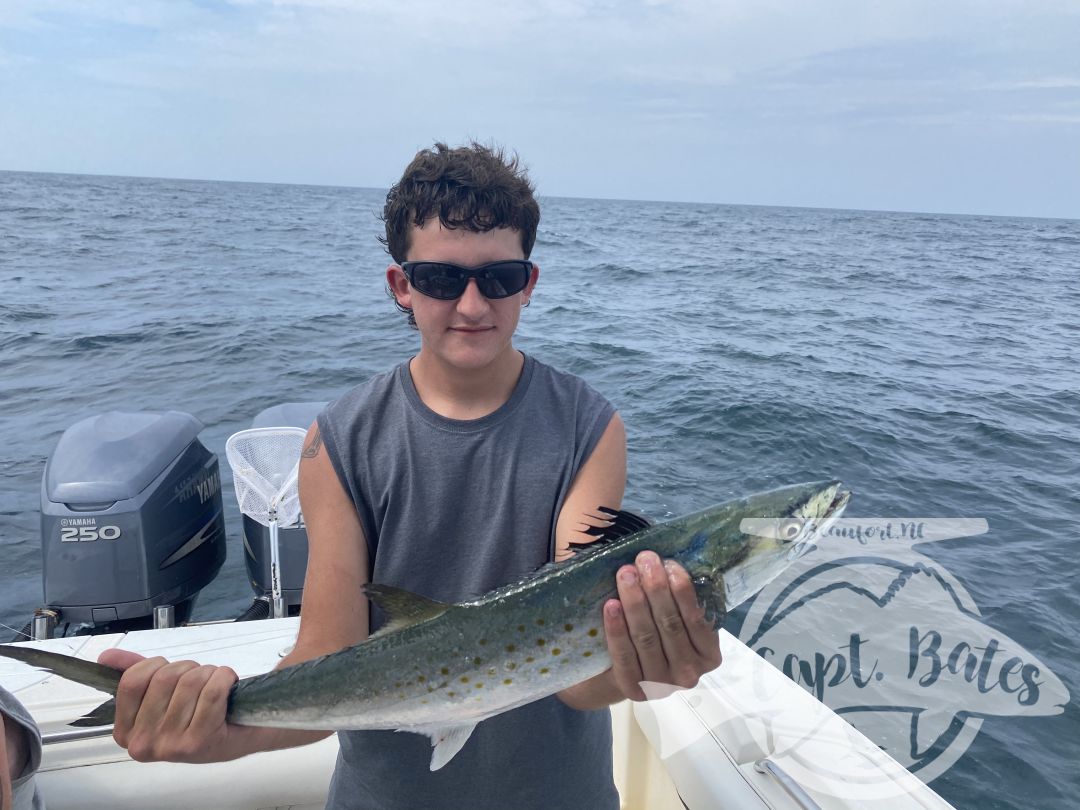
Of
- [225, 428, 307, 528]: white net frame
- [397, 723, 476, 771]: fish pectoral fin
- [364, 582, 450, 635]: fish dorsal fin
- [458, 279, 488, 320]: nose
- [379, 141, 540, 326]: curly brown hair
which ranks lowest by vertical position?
[225, 428, 307, 528]: white net frame

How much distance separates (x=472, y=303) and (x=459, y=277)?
0.30ft

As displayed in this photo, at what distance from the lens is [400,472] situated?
6.68ft

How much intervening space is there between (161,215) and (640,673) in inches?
2189

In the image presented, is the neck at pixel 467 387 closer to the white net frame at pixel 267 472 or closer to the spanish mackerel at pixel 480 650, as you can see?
the spanish mackerel at pixel 480 650

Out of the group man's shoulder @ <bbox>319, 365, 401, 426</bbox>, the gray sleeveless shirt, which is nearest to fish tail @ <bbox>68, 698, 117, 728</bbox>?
the gray sleeveless shirt

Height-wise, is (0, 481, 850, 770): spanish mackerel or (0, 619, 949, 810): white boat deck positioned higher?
(0, 481, 850, 770): spanish mackerel

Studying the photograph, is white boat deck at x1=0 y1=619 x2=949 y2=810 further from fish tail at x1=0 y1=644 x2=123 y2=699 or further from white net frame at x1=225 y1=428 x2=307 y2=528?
fish tail at x1=0 y1=644 x2=123 y2=699

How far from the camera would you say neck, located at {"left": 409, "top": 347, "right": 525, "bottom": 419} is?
82.6 inches

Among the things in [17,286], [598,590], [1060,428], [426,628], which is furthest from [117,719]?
[17,286]

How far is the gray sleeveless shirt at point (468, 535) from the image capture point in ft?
6.63

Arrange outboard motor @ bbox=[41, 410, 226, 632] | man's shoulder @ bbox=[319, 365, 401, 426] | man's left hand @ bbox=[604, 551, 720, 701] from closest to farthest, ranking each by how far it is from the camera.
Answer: man's left hand @ bbox=[604, 551, 720, 701]
man's shoulder @ bbox=[319, 365, 401, 426]
outboard motor @ bbox=[41, 410, 226, 632]

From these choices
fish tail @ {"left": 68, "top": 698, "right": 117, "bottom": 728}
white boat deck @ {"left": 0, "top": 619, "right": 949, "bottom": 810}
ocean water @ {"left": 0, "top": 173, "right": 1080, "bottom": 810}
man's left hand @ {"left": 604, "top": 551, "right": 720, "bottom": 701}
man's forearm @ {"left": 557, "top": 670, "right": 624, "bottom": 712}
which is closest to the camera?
man's left hand @ {"left": 604, "top": 551, "right": 720, "bottom": 701}

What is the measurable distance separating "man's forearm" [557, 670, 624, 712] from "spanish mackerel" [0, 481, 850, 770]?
11 centimetres

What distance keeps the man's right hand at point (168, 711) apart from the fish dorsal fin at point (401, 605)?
47 cm
